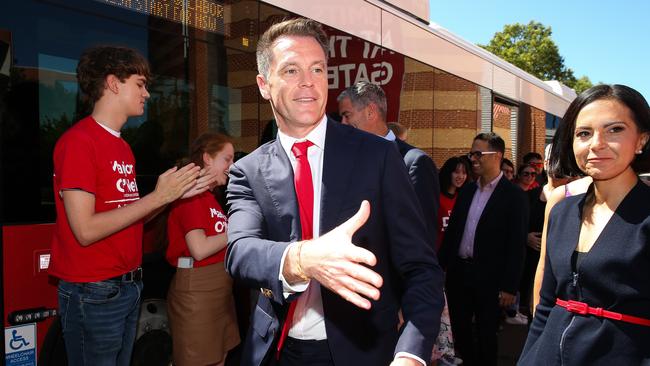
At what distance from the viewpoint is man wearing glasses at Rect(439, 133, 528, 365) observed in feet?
14.1

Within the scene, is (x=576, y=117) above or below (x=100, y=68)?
below

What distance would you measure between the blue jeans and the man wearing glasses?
2.89 meters

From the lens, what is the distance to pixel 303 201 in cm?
171

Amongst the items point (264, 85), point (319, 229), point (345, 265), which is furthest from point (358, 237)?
point (264, 85)

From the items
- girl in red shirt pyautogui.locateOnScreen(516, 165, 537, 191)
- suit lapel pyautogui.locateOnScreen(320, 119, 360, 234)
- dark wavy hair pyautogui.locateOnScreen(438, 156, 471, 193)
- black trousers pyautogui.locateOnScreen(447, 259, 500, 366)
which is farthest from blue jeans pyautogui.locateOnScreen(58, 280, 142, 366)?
girl in red shirt pyautogui.locateOnScreen(516, 165, 537, 191)

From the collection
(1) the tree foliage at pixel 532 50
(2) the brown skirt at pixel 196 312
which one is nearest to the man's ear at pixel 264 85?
(2) the brown skirt at pixel 196 312

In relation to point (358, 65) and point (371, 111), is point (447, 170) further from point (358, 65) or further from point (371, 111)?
point (371, 111)

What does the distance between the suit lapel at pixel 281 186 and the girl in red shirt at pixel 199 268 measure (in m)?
1.55

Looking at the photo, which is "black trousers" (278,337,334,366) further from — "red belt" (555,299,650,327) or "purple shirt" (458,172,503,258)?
"purple shirt" (458,172,503,258)

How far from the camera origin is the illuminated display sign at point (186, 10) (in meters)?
3.17

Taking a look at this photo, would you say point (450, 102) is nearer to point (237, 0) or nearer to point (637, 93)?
point (237, 0)

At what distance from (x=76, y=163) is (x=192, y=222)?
936mm

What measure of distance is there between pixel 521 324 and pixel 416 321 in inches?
241

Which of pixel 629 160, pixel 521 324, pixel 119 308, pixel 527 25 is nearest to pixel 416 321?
pixel 629 160
